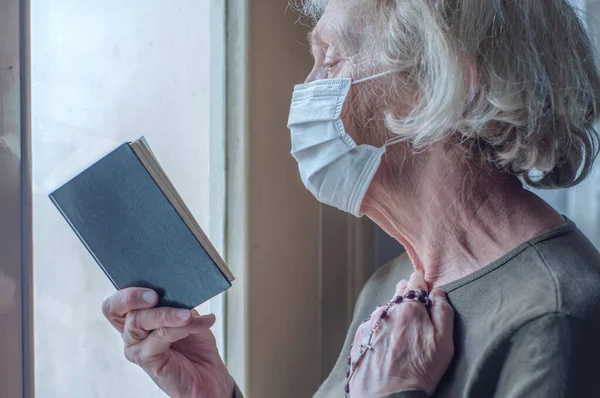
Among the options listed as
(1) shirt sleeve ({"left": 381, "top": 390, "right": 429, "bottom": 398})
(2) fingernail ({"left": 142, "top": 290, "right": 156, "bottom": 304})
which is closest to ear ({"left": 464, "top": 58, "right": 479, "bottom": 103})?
(1) shirt sleeve ({"left": 381, "top": 390, "right": 429, "bottom": 398})

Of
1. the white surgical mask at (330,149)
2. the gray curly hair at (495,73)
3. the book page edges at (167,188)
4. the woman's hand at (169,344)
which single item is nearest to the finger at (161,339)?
the woman's hand at (169,344)

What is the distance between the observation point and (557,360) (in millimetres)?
713

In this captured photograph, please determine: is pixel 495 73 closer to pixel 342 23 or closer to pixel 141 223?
pixel 342 23

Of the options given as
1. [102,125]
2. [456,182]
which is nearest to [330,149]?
[456,182]

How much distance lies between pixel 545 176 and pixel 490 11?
11.1 inches

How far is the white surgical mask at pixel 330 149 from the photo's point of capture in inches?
36.0

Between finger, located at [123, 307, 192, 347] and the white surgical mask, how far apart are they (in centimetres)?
29

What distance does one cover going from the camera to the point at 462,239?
0.91 meters

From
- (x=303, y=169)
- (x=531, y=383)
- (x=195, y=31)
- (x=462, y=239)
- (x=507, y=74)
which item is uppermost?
(x=195, y=31)

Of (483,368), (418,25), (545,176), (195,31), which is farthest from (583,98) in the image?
(195,31)

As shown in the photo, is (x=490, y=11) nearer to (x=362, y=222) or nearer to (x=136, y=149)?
(x=136, y=149)

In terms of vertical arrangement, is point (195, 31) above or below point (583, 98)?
above

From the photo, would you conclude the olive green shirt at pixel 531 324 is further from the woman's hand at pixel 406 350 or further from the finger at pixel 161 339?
the finger at pixel 161 339

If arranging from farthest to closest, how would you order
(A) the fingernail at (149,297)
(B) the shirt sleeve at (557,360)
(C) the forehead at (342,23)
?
1. (C) the forehead at (342,23)
2. (A) the fingernail at (149,297)
3. (B) the shirt sleeve at (557,360)
